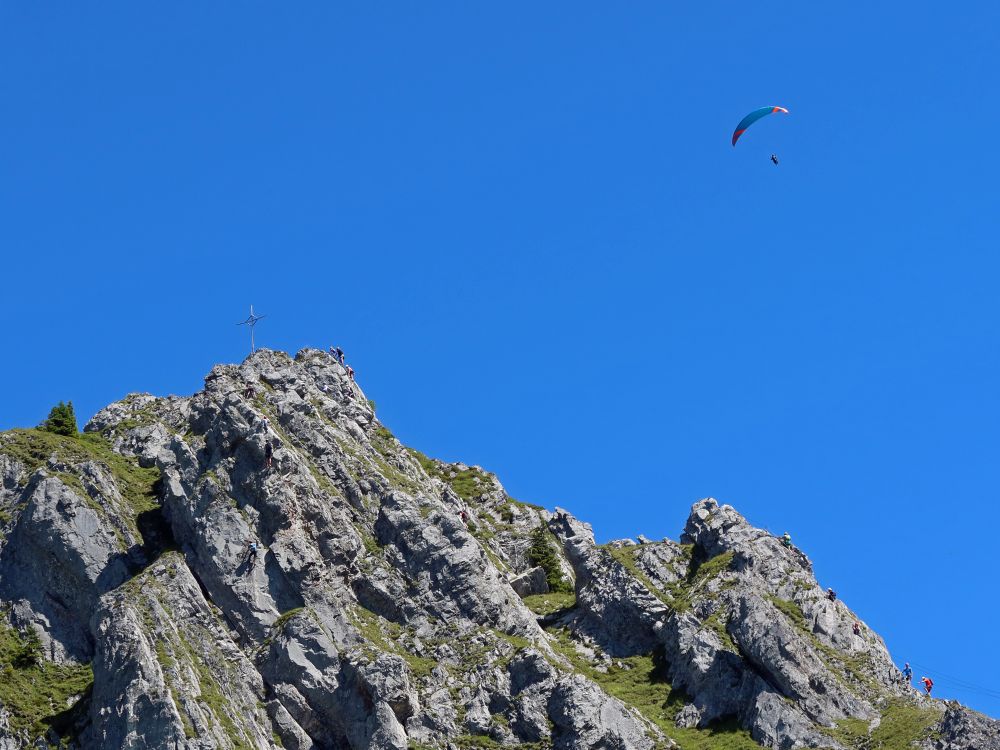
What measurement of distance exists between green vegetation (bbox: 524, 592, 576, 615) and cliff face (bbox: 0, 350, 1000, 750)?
271mm

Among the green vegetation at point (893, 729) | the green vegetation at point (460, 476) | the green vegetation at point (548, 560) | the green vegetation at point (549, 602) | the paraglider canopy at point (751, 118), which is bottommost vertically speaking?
the green vegetation at point (893, 729)

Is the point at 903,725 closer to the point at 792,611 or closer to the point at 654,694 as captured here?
the point at 792,611

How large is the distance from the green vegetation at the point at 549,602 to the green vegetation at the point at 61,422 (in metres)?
34.2

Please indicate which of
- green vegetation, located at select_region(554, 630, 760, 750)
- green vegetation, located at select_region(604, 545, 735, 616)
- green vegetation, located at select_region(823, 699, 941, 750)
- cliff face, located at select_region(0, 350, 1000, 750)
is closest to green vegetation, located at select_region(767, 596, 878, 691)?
cliff face, located at select_region(0, 350, 1000, 750)

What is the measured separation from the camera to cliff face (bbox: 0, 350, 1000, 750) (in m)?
96.9

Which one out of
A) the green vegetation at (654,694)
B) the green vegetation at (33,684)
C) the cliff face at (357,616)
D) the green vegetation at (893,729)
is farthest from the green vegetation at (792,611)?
the green vegetation at (33,684)

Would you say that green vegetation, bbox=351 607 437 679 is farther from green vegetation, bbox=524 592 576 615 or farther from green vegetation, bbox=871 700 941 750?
green vegetation, bbox=871 700 941 750

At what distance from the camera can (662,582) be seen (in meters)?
114

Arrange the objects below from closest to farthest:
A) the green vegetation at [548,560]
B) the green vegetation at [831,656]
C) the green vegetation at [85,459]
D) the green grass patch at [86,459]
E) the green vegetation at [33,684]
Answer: the green vegetation at [33,684], the green vegetation at [831,656], the green vegetation at [85,459], the green grass patch at [86,459], the green vegetation at [548,560]

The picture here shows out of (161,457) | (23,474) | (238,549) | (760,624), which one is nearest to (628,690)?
(760,624)

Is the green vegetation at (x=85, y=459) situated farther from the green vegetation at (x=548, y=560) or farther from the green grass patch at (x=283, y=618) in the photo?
the green vegetation at (x=548, y=560)

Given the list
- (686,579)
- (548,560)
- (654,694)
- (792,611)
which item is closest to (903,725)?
(792,611)

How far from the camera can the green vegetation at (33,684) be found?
99188mm

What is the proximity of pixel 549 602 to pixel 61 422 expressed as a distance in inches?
1441
